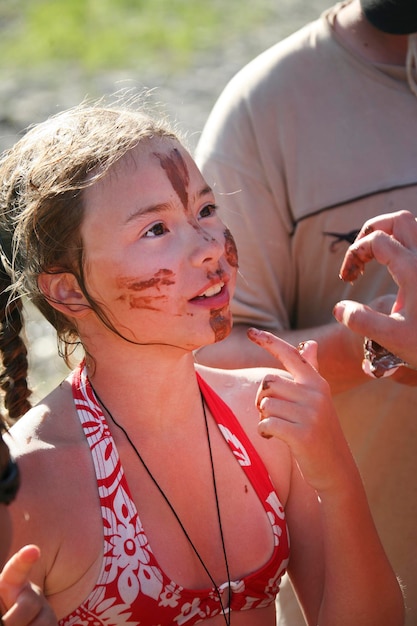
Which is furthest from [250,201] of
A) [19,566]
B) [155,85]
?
[155,85]

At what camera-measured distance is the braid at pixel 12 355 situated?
8.37ft

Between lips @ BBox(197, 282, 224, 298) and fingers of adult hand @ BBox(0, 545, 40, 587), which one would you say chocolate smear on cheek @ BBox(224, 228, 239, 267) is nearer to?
lips @ BBox(197, 282, 224, 298)

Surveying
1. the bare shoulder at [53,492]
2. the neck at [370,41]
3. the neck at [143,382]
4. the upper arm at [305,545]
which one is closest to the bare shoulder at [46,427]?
the bare shoulder at [53,492]

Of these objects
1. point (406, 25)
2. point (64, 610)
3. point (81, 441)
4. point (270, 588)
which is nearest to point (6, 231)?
point (81, 441)

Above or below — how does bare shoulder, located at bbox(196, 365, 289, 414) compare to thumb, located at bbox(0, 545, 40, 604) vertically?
below

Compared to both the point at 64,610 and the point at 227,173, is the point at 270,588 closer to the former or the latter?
the point at 64,610

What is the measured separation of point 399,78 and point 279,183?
51 cm

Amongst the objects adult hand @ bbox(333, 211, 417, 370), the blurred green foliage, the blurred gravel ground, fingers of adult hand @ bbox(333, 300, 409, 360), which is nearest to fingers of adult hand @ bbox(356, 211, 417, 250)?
adult hand @ bbox(333, 211, 417, 370)

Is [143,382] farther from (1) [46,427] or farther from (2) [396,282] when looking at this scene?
(2) [396,282]

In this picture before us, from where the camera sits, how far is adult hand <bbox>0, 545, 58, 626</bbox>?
1.78 meters

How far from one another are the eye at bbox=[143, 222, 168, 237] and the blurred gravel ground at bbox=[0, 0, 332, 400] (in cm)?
573

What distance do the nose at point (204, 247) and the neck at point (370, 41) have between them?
1088 millimetres

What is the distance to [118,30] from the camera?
36.3 feet

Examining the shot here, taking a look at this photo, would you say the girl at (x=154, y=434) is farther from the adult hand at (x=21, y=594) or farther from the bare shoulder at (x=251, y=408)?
the adult hand at (x=21, y=594)
